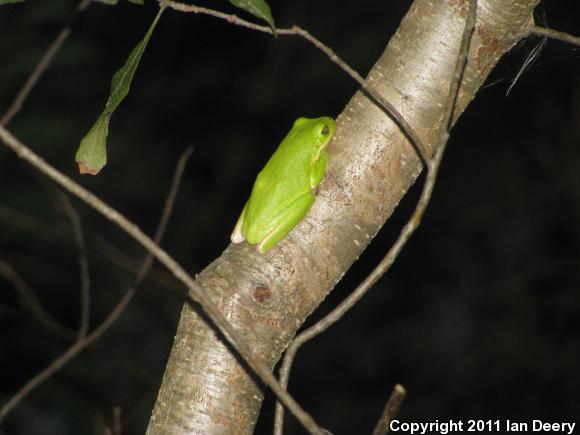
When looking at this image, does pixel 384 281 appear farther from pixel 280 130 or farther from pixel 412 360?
pixel 280 130

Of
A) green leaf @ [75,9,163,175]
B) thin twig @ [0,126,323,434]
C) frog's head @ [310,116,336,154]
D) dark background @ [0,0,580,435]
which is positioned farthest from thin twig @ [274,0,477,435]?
dark background @ [0,0,580,435]

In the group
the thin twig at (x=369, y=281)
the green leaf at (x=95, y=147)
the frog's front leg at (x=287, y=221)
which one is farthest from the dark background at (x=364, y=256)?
the thin twig at (x=369, y=281)

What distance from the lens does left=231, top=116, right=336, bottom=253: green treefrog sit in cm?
145

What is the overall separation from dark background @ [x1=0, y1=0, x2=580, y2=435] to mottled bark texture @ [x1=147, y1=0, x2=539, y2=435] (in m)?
2.98

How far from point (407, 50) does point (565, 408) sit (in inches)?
150

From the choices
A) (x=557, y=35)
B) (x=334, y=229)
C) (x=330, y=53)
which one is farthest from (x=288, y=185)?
(x=557, y=35)

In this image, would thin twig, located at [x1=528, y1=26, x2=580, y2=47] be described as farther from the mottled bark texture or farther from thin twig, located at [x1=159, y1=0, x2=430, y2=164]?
thin twig, located at [x1=159, y1=0, x2=430, y2=164]

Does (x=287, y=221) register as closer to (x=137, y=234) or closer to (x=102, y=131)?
(x=102, y=131)

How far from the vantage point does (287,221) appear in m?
1.45

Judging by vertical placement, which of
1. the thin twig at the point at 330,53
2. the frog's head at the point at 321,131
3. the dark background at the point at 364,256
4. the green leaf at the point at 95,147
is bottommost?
the dark background at the point at 364,256

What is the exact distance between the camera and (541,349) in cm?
477

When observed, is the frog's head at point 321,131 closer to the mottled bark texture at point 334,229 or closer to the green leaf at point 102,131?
the mottled bark texture at point 334,229

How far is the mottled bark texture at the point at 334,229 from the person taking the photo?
123cm

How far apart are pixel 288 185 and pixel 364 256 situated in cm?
426
